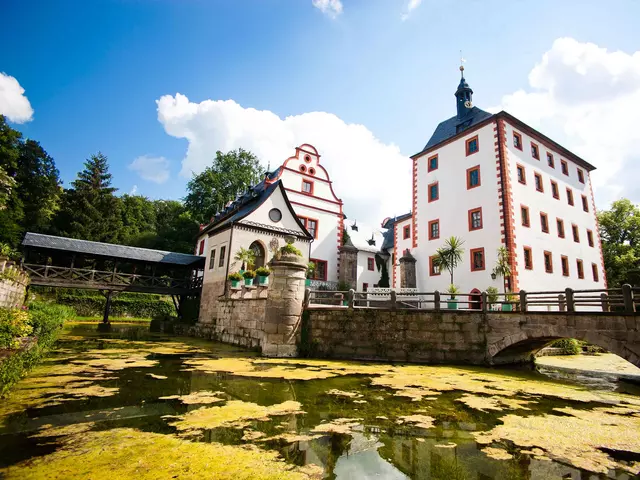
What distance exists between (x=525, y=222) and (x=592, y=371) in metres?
11.5

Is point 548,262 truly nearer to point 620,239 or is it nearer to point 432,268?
point 432,268

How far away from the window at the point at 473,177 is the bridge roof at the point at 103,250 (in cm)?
2065

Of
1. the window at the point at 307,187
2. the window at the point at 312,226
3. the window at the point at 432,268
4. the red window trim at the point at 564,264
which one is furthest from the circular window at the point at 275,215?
the red window trim at the point at 564,264

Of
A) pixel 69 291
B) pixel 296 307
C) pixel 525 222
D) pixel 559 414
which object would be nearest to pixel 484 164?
pixel 525 222

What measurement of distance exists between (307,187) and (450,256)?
13147 mm

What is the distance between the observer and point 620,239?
114ft

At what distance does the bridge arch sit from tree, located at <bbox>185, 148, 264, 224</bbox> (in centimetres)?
3371

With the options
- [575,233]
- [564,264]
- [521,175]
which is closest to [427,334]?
[521,175]

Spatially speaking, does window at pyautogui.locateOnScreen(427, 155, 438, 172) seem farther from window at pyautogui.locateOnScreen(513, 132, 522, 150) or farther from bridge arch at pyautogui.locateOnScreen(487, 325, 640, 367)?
bridge arch at pyautogui.locateOnScreen(487, 325, 640, 367)

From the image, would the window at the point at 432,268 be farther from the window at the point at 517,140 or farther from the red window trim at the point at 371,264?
the red window trim at the point at 371,264

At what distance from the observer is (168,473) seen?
→ 3088 millimetres

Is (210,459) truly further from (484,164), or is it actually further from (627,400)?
(484,164)

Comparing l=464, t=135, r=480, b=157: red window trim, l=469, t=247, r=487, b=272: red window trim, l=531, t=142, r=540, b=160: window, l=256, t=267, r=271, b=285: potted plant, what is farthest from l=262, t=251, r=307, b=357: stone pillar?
l=531, t=142, r=540, b=160: window

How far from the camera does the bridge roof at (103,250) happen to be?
2067cm
